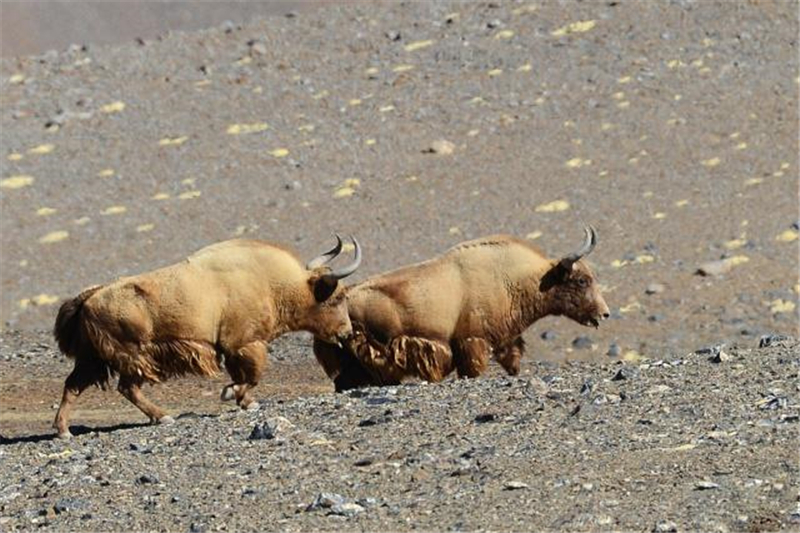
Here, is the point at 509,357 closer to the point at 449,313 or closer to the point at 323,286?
the point at 449,313

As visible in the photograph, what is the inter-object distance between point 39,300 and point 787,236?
28.6 ft

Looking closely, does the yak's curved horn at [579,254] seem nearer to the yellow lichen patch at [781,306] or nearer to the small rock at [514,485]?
the yellow lichen patch at [781,306]

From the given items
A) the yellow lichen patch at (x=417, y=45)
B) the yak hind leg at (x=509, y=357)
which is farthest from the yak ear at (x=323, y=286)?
the yellow lichen patch at (x=417, y=45)

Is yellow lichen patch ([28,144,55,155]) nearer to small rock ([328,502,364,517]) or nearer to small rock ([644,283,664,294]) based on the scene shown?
small rock ([644,283,664,294])

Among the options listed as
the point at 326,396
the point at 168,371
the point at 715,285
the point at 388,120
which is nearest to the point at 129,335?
the point at 168,371

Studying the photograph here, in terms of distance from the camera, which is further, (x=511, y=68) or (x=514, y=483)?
(x=511, y=68)

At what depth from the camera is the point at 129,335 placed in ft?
50.7

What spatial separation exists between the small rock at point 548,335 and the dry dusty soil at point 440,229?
0.14ft

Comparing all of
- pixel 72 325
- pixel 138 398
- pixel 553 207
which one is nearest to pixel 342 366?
pixel 138 398

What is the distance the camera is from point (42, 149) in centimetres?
2941

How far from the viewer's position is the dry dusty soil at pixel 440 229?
1163 cm

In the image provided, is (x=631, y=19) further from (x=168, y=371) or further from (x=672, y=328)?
(x=168, y=371)

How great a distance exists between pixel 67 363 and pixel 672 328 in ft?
20.7

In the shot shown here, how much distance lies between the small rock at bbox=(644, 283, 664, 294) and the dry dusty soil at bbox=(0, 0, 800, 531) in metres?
0.03
